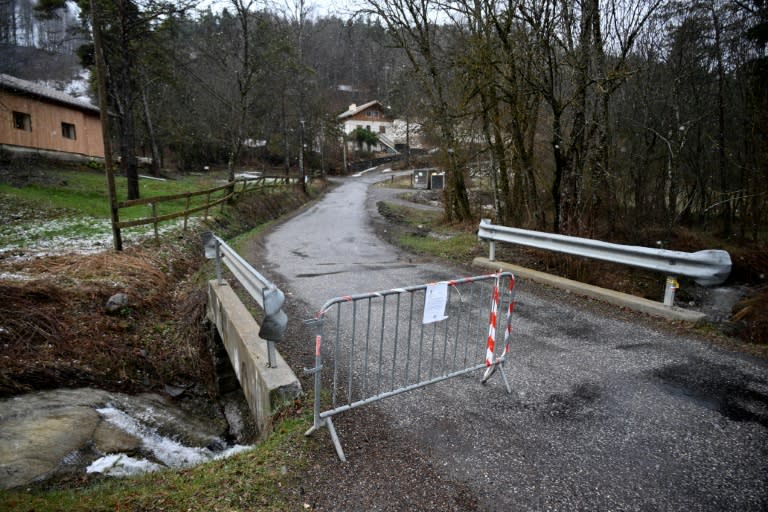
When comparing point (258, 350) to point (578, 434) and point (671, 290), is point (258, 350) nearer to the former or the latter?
point (578, 434)

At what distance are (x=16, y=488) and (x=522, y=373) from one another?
482cm

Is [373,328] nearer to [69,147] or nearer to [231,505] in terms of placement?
[231,505]

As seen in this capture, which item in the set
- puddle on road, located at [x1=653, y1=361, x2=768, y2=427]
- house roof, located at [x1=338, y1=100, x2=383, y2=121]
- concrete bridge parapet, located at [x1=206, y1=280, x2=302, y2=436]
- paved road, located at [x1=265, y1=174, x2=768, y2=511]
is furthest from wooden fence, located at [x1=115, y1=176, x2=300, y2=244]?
house roof, located at [x1=338, y1=100, x2=383, y2=121]

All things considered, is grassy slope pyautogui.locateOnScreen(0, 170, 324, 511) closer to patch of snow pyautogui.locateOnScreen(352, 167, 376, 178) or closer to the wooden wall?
the wooden wall

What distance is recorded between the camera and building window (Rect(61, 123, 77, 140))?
29219mm

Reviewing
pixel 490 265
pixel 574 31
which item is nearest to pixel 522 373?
pixel 490 265

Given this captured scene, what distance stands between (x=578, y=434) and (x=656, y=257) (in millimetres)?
3665

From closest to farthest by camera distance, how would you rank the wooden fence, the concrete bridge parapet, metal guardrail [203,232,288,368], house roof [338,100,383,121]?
1. metal guardrail [203,232,288,368]
2. the concrete bridge parapet
3. the wooden fence
4. house roof [338,100,383,121]

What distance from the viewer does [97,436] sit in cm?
480

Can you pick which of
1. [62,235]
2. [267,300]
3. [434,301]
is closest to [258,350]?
[267,300]

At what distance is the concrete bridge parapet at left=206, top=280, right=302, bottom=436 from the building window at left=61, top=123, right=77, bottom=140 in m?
30.1

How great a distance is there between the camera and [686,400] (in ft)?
13.4

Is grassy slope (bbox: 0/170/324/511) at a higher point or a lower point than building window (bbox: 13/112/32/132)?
lower

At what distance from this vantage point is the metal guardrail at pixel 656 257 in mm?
5477
